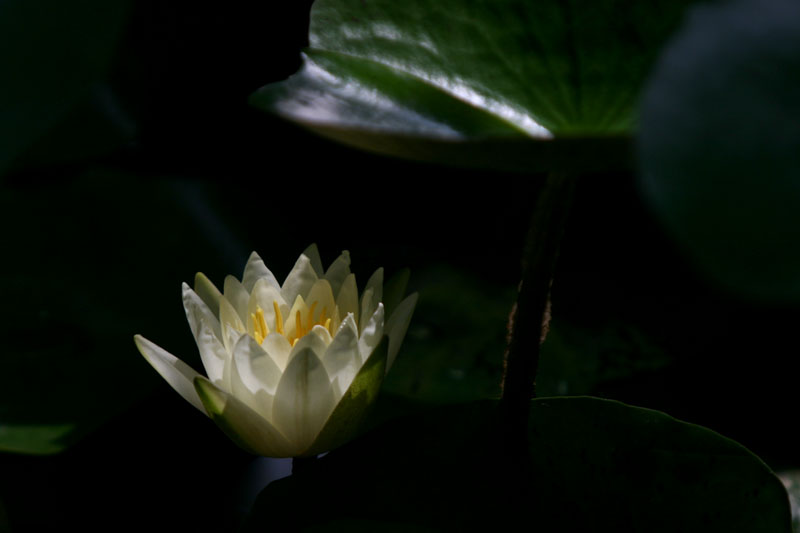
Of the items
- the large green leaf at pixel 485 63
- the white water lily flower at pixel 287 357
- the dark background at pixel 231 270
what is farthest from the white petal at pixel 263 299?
the dark background at pixel 231 270

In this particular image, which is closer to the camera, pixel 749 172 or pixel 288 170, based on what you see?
pixel 749 172

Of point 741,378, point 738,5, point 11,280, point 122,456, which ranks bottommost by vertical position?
point 122,456

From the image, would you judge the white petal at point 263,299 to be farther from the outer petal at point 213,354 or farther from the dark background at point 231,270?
the dark background at point 231,270

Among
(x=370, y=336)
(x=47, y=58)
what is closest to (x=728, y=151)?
(x=370, y=336)

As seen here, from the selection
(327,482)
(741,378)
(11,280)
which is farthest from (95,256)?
(741,378)

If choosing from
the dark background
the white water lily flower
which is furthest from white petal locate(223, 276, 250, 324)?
the dark background

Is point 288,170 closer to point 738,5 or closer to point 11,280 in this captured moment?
point 11,280

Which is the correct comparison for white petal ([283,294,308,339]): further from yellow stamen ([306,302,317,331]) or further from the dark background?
the dark background
